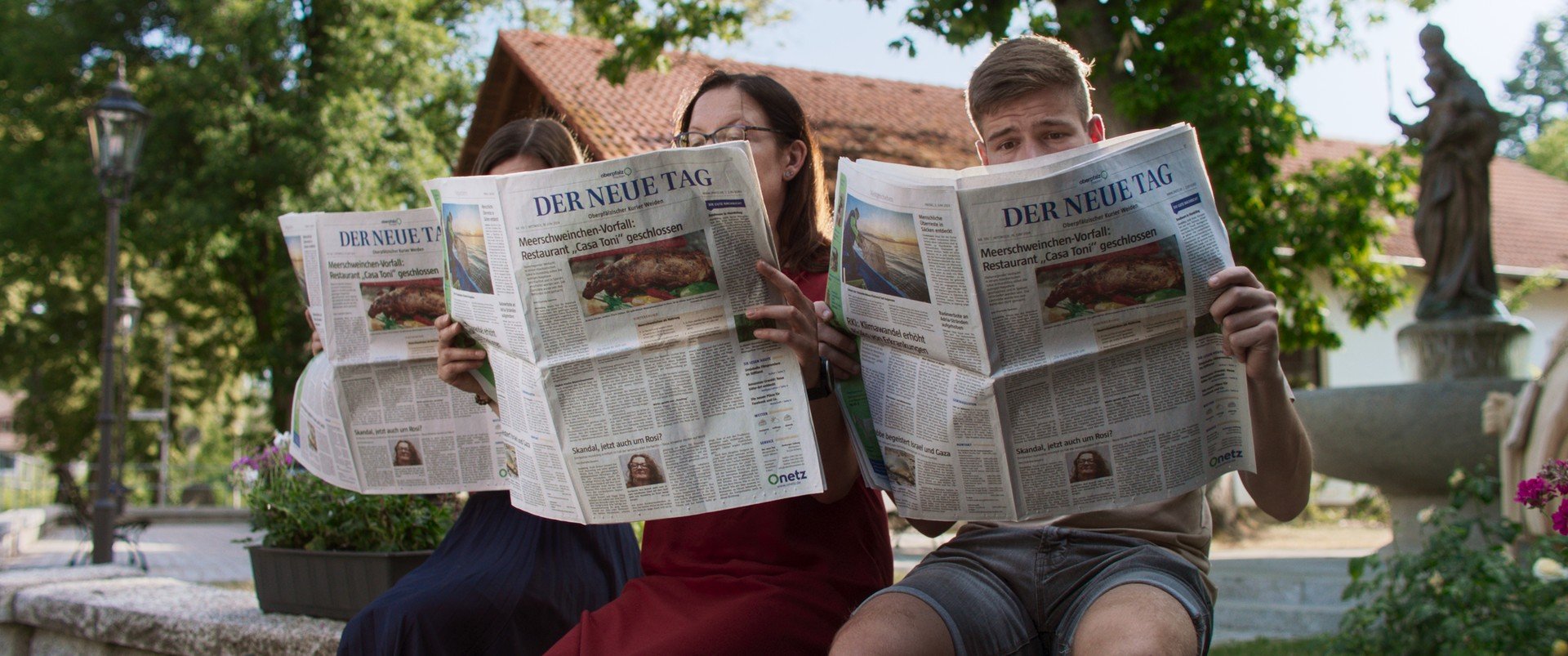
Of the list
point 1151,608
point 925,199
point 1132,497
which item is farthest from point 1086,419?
point 925,199

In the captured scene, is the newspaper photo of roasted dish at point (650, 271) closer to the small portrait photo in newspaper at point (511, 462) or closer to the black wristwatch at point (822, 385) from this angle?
the black wristwatch at point (822, 385)

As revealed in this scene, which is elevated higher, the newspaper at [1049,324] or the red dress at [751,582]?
the newspaper at [1049,324]

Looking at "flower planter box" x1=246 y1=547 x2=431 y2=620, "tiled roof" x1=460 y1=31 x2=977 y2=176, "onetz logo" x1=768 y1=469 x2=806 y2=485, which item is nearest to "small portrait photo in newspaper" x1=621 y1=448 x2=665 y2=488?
"onetz logo" x1=768 y1=469 x2=806 y2=485

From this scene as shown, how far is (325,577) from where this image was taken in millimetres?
3148

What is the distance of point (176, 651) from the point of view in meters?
3.46

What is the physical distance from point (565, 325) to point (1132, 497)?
917mm

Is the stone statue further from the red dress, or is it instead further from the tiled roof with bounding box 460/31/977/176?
the tiled roof with bounding box 460/31/977/176

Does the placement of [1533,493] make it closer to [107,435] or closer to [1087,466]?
[1087,466]

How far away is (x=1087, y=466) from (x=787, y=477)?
1.50ft

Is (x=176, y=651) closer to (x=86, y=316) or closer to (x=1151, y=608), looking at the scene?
(x=1151, y=608)

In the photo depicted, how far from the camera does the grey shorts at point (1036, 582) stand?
181 centimetres

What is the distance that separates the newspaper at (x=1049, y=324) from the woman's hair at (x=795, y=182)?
1.50 ft

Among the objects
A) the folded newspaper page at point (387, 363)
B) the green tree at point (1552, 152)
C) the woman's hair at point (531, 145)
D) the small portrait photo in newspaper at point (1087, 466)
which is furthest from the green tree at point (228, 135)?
the green tree at point (1552, 152)

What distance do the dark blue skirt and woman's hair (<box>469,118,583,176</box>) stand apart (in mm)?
788
